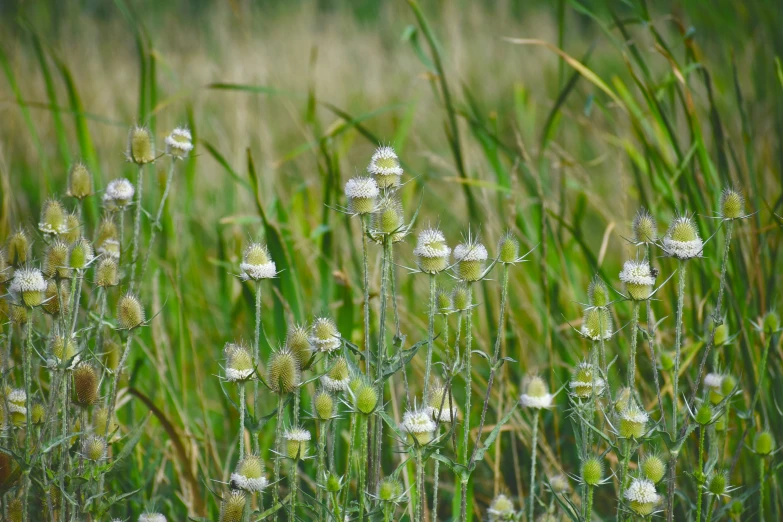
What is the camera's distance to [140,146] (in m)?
1.87

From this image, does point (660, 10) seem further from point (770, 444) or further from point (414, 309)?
point (770, 444)

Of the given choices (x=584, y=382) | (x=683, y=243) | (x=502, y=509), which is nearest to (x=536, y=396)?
(x=584, y=382)

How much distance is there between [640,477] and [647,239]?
1.58 feet

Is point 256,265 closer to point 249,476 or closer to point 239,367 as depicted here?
point 239,367

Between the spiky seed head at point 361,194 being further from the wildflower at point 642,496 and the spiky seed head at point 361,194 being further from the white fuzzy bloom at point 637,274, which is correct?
the wildflower at point 642,496

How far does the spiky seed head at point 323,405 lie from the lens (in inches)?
59.4

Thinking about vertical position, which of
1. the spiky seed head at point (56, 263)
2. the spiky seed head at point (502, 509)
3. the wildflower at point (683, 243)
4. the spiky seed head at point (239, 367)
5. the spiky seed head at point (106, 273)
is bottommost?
the spiky seed head at point (502, 509)

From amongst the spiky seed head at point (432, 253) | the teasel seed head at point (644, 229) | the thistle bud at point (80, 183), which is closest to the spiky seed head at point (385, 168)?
the spiky seed head at point (432, 253)

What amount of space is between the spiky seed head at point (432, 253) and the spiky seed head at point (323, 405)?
1.03 feet

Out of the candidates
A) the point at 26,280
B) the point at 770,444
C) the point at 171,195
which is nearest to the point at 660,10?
the point at 171,195

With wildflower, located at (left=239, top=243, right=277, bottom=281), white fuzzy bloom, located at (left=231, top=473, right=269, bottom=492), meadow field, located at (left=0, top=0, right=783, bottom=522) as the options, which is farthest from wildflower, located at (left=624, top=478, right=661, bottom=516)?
wildflower, located at (left=239, top=243, right=277, bottom=281)

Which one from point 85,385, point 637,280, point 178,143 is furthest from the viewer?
point 178,143

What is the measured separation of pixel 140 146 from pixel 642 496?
1362 mm

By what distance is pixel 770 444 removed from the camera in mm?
1722
